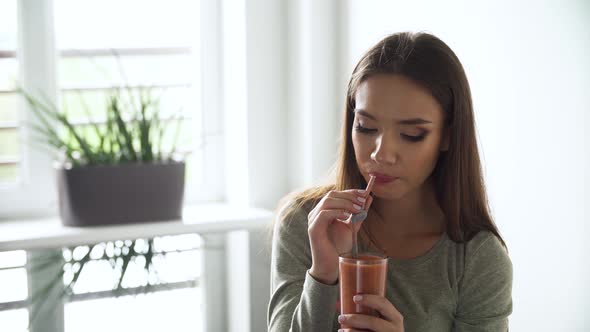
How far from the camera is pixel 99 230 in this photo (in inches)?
89.3

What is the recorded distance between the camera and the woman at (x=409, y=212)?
55.6 inches

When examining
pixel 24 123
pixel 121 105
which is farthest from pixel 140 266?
pixel 24 123

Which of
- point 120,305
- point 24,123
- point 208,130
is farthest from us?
point 208,130

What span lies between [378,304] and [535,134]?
0.68 metres

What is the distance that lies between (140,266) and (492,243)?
1.08 m

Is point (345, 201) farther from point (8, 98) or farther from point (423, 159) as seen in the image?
point (8, 98)

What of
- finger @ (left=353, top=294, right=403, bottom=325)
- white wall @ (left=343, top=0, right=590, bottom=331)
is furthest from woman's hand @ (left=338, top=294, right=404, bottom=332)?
white wall @ (left=343, top=0, right=590, bottom=331)

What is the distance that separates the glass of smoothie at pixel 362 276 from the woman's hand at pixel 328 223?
13cm

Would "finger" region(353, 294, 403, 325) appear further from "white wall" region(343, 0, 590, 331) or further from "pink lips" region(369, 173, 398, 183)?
"white wall" region(343, 0, 590, 331)

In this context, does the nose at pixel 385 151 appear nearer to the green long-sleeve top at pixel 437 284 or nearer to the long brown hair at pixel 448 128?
the long brown hair at pixel 448 128

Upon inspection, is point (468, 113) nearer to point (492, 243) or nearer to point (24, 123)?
point (492, 243)

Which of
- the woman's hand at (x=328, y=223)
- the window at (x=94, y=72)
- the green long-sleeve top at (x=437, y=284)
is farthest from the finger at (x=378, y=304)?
the window at (x=94, y=72)

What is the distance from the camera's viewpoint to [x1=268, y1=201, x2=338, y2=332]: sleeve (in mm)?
1375

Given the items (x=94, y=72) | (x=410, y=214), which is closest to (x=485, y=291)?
(x=410, y=214)
